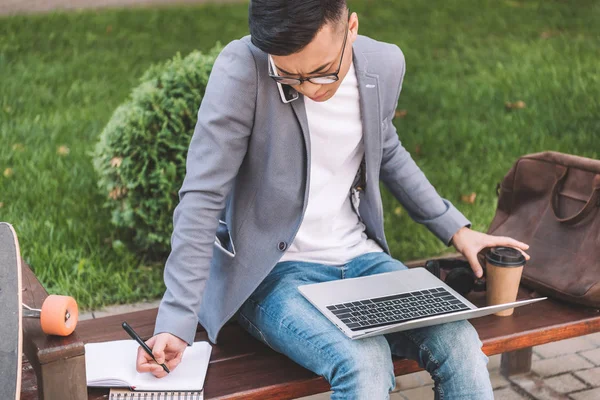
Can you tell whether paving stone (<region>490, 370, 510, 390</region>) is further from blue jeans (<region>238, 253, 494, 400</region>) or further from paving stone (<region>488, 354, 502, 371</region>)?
blue jeans (<region>238, 253, 494, 400</region>)

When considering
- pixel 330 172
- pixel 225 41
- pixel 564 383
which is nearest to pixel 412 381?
pixel 564 383

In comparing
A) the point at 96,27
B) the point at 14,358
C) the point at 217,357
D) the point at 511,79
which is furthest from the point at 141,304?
the point at 96,27

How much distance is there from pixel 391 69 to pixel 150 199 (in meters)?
1.66

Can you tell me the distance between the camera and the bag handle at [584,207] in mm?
2824

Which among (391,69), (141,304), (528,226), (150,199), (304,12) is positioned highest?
(304,12)

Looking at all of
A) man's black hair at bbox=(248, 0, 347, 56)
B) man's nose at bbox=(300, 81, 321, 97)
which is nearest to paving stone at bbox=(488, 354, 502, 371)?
man's nose at bbox=(300, 81, 321, 97)

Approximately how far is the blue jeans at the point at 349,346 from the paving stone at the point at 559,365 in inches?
48.3

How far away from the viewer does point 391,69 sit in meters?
2.66

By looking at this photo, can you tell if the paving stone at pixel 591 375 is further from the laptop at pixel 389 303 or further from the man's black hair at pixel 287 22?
the man's black hair at pixel 287 22

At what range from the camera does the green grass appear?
13.9ft

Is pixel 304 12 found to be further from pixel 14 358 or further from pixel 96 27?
pixel 96 27

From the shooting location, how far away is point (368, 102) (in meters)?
2.60

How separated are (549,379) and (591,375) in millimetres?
179

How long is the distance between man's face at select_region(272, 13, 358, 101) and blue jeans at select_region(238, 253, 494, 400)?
22.8 inches
